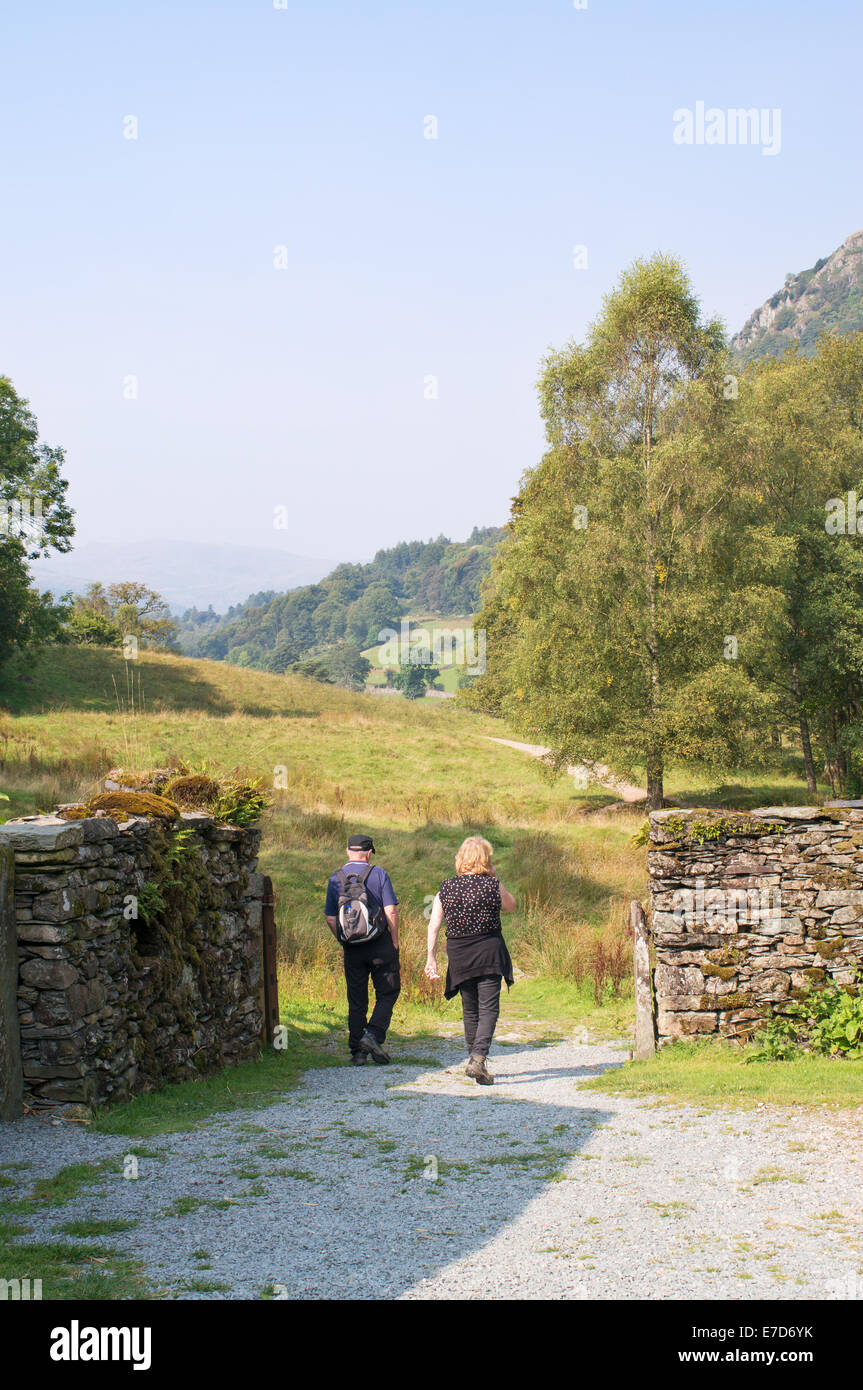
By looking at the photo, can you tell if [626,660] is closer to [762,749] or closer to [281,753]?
[762,749]

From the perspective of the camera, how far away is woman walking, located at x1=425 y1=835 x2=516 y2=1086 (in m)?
8.47

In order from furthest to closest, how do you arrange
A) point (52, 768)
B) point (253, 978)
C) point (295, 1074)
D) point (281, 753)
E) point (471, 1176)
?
point (281, 753), point (52, 768), point (253, 978), point (295, 1074), point (471, 1176)

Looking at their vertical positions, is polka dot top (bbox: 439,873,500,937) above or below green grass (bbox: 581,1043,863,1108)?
above

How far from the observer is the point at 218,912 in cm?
930

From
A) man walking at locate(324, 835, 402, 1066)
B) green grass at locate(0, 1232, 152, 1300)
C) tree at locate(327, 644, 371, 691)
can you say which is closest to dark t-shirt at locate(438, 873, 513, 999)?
man walking at locate(324, 835, 402, 1066)

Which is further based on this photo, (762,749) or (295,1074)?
(762,749)

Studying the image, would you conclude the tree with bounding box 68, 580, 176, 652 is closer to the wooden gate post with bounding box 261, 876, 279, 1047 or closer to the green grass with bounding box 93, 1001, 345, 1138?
the green grass with bounding box 93, 1001, 345, 1138

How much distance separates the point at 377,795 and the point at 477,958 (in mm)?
21793

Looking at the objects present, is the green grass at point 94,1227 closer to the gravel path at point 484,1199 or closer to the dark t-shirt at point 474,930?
the gravel path at point 484,1199

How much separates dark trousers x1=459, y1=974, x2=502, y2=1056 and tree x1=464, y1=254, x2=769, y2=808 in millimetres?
19331

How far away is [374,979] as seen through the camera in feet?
30.9

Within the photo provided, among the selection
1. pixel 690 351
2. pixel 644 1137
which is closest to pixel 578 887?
pixel 644 1137

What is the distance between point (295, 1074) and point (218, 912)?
5.13 feet

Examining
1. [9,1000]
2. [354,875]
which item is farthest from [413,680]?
[9,1000]
